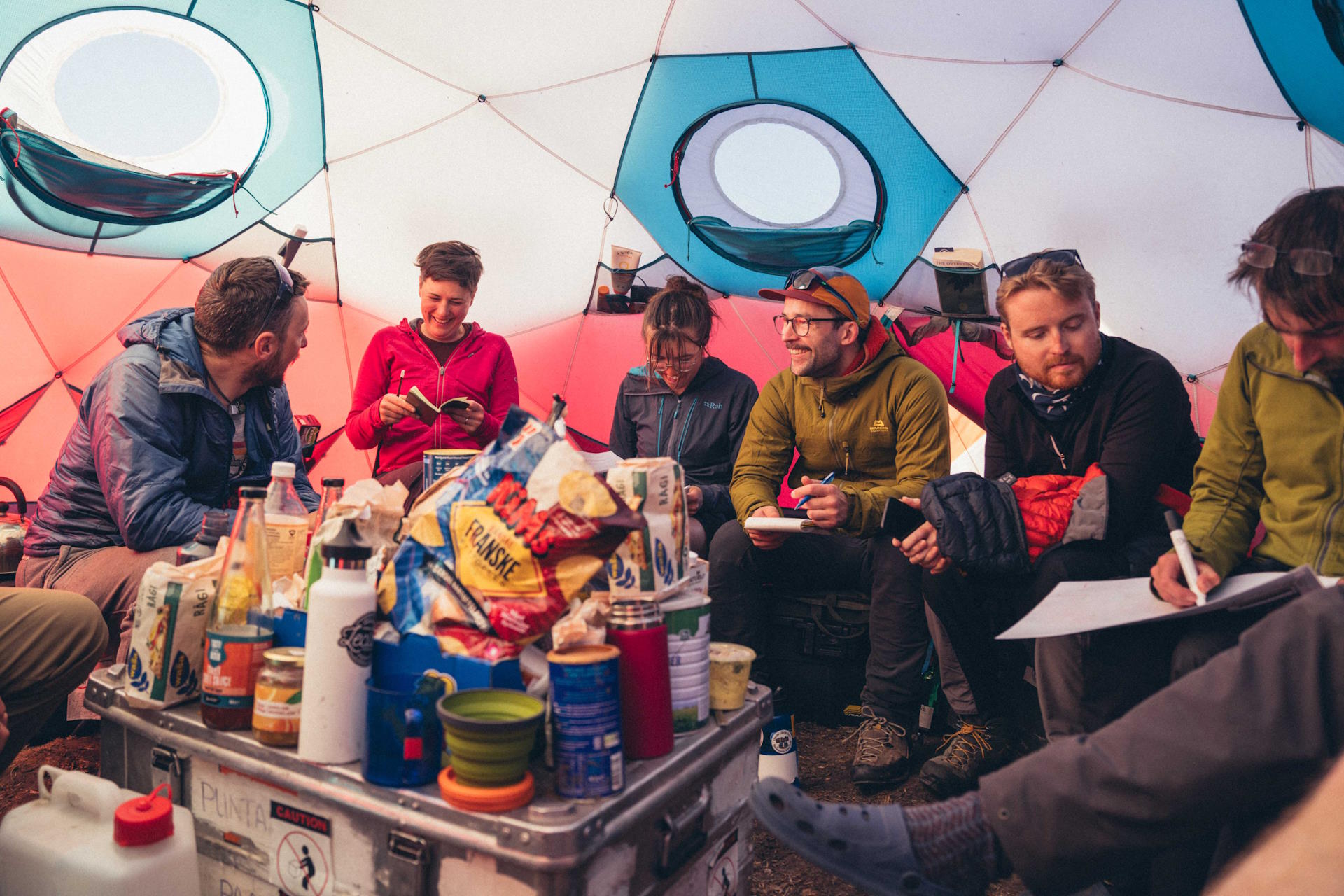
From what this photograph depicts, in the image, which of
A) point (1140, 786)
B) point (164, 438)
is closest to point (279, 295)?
point (164, 438)

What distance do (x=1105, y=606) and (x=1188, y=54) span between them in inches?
110

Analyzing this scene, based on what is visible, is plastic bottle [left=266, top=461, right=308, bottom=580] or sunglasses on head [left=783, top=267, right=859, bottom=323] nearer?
plastic bottle [left=266, top=461, right=308, bottom=580]

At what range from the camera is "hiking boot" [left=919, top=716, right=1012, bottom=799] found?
213 cm

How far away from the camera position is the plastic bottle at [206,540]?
1704mm

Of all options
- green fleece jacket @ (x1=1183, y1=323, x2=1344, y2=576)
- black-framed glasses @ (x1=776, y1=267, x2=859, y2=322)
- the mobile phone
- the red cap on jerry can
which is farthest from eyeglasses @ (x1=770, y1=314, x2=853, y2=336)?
the red cap on jerry can

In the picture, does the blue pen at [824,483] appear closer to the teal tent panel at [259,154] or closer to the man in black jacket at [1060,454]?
the man in black jacket at [1060,454]

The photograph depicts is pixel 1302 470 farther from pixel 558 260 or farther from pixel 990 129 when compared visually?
pixel 558 260

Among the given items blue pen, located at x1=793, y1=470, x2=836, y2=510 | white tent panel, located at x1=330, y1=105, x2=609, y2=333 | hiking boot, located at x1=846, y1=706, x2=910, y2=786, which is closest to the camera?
hiking boot, located at x1=846, y1=706, x2=910, y2=786

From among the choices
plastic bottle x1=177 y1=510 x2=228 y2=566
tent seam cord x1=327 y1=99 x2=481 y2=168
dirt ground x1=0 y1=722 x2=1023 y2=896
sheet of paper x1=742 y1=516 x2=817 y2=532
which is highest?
tent seam cord x1=327 y1=99 x2=481 y2=168

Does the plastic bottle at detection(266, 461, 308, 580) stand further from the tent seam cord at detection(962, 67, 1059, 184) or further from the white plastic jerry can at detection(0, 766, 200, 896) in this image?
the tent seam cord at detection(962, 67, 1059, 184)

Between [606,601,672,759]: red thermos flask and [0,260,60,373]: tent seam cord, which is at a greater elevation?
[0,260,60,373]: tent seam cord

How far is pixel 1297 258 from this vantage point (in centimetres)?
156

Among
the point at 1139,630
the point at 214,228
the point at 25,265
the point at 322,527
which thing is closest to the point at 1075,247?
the point at 1139,630

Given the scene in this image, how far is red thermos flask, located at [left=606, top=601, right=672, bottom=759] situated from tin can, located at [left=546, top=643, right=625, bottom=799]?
3.8 inches
